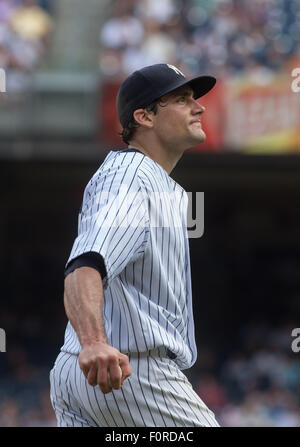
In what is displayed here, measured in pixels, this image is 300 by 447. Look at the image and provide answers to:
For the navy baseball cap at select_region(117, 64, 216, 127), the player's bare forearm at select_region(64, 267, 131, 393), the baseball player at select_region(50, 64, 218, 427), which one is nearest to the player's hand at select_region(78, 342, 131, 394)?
the player's bare forearm at select_region(64, 267, 131, 393)

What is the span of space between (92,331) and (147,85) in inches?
36.2

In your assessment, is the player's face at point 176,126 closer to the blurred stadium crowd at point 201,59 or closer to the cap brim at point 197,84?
the cap brim at point 197,84

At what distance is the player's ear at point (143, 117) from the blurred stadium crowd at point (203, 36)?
23.7 feet

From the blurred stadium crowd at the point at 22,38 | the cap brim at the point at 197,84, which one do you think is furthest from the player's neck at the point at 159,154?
the blurred stadium crowd at the point at 22,38

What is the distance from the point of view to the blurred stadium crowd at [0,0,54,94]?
32.1 ft

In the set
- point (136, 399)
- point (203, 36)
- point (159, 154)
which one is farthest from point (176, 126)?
point (203, 36)

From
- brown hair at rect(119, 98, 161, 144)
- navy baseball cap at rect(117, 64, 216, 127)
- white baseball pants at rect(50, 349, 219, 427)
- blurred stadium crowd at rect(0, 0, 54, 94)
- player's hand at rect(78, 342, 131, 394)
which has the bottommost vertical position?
white baseball pants at rect(50, 349, 219, 427)

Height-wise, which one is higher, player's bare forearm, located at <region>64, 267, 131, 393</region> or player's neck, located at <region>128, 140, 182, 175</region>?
player's neck, located at <region>128, 140, 182, 175</region>

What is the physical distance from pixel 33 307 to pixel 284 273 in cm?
360

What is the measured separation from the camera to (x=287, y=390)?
9898mm

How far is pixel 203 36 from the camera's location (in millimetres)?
10281

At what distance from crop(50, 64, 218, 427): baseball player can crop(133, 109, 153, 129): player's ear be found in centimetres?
8

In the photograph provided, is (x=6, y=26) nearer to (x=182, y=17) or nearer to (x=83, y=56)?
(x=83, y=56)

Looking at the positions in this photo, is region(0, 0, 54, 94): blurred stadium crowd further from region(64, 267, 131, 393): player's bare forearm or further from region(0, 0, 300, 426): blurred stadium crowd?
region(64, 267, 131, 393): player's bare forearm
